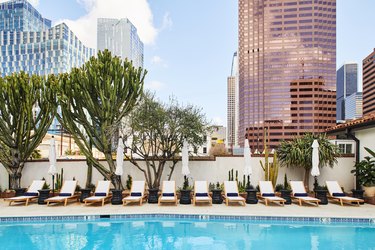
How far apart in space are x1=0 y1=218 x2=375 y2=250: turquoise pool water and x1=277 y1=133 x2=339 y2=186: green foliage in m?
4.20

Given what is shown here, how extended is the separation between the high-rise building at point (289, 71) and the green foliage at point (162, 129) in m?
102

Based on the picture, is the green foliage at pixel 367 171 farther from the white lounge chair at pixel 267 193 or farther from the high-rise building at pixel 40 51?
the high-rise building at pixel 40 51

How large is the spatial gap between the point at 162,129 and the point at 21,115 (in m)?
6.14

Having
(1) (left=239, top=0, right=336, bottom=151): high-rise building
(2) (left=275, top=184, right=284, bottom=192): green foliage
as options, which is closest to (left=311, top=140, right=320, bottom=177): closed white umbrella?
(2) (left=275, top=184, right=284, bottom=192): green foliage

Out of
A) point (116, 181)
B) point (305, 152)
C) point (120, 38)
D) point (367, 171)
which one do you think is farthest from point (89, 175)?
point (120, 38)

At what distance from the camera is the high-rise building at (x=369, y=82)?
133m

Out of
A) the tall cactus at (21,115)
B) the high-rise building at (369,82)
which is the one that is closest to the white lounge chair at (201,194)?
the tall cactus at (21,115)

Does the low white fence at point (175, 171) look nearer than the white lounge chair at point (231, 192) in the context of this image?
No

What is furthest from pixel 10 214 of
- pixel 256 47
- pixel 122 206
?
pixel 256 47

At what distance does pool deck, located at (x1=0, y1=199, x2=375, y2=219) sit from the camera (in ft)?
32.8

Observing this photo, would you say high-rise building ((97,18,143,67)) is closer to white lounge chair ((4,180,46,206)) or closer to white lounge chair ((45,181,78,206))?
white lounge chair ((4,180,46,206))

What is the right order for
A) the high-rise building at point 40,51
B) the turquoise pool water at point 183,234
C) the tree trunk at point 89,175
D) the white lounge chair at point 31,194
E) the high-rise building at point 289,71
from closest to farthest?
the turquoise pool water at point 183,234 < the white lounge chair at point 31,194 < the tree trunk at point 89,175 < the high-rise building at point 40,51 < the high-rise building at point 289,71

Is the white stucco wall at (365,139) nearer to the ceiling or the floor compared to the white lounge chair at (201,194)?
nearer to the ceiling

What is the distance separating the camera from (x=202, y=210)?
1060cm
